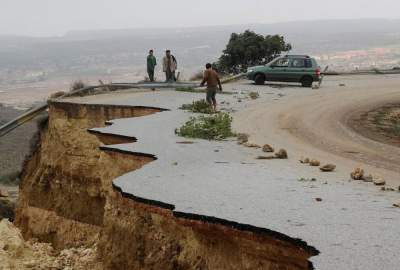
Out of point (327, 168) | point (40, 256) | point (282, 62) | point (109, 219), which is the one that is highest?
point (282, 62)

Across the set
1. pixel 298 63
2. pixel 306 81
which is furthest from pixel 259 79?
pixel 306 81

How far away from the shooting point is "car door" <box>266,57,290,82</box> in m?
31.3

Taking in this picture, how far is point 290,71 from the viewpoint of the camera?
102 feet

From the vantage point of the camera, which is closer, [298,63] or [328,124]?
[328,124]

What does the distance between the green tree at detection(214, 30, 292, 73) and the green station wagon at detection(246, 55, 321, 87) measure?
11.5 m

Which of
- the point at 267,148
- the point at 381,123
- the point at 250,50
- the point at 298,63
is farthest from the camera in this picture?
the point at 250,50

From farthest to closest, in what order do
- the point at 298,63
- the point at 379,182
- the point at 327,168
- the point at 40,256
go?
1. the point at 298,63
2. the point at 40,256
3. the point at 327,168
4. the point at 379,182

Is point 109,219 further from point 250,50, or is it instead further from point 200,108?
point 250,50

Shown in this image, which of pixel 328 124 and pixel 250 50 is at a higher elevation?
pixel 250 50

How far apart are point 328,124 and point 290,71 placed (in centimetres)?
1198

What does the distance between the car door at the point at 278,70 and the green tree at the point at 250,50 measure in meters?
11.4

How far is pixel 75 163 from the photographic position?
20.5m

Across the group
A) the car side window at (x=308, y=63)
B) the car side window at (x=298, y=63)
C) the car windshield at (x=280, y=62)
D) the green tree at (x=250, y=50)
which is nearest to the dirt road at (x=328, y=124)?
the car side window at (x=308, y=63)

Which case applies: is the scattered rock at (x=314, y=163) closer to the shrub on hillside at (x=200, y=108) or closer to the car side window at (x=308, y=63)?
the shrub on hillside at (x=200, y=108)
